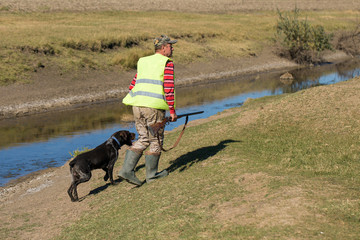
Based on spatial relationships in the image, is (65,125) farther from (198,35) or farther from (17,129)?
(198,35)

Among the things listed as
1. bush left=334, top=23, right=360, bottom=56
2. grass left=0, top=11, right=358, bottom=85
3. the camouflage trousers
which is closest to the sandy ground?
grass left=0, top=11, right=358, bottom=85

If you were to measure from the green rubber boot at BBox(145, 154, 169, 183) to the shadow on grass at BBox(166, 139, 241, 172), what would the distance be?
1.59ft

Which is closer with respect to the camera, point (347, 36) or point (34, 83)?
point (34, 83)

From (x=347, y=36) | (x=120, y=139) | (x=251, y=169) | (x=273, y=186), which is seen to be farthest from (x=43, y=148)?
(x=347, y=36)

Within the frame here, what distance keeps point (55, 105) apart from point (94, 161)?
1463 centimetres

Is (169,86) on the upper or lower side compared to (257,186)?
upper

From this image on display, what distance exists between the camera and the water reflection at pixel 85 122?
14.3 m

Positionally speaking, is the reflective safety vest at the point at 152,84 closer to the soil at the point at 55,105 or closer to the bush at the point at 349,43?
the soil at the point at 55,105

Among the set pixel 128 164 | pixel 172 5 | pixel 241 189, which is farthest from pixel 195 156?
pixel 172 5

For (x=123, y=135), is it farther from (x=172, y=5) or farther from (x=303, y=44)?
(x=172, y=5)

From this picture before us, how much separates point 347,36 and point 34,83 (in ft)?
104

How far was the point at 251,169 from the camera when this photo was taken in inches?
286

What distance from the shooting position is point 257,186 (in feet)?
21.0

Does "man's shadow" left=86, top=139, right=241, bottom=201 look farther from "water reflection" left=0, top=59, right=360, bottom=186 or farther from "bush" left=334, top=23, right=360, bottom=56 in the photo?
"bush" left=334, top=23, right=360, bottom=56
